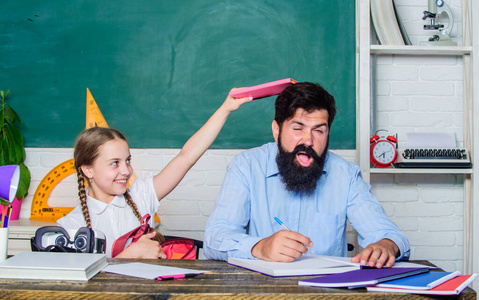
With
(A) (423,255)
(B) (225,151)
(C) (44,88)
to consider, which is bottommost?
(A) (423,255)

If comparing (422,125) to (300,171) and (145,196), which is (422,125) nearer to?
(300,171)

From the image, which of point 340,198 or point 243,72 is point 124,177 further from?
point 243,72

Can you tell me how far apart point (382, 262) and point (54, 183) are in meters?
2.13


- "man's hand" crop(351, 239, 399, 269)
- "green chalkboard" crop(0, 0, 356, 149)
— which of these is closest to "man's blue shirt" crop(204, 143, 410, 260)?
"man's hand" crop(351, 239, 399, 269)

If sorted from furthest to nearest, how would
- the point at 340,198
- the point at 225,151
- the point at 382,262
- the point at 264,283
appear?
the point at 225,151 < the point at 340,198 < the point at 382,262 < the point at 264,283

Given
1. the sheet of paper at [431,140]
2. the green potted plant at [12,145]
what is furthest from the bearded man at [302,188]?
the green potted plant at [12,145]

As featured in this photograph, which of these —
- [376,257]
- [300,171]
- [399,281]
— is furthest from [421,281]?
[300,171]

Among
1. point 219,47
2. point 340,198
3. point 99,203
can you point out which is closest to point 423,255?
point 340,198

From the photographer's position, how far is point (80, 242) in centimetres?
137

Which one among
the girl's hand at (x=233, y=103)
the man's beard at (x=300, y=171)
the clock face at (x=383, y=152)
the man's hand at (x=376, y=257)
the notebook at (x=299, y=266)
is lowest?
the notebook at (x=299, y=266)

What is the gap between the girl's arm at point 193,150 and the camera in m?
1.99

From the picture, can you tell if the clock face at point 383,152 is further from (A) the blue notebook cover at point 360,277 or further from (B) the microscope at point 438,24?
(A) the blue notebook cover at point 360,277

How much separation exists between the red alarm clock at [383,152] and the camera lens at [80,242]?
5.82 feet

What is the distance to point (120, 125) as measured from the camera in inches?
110
